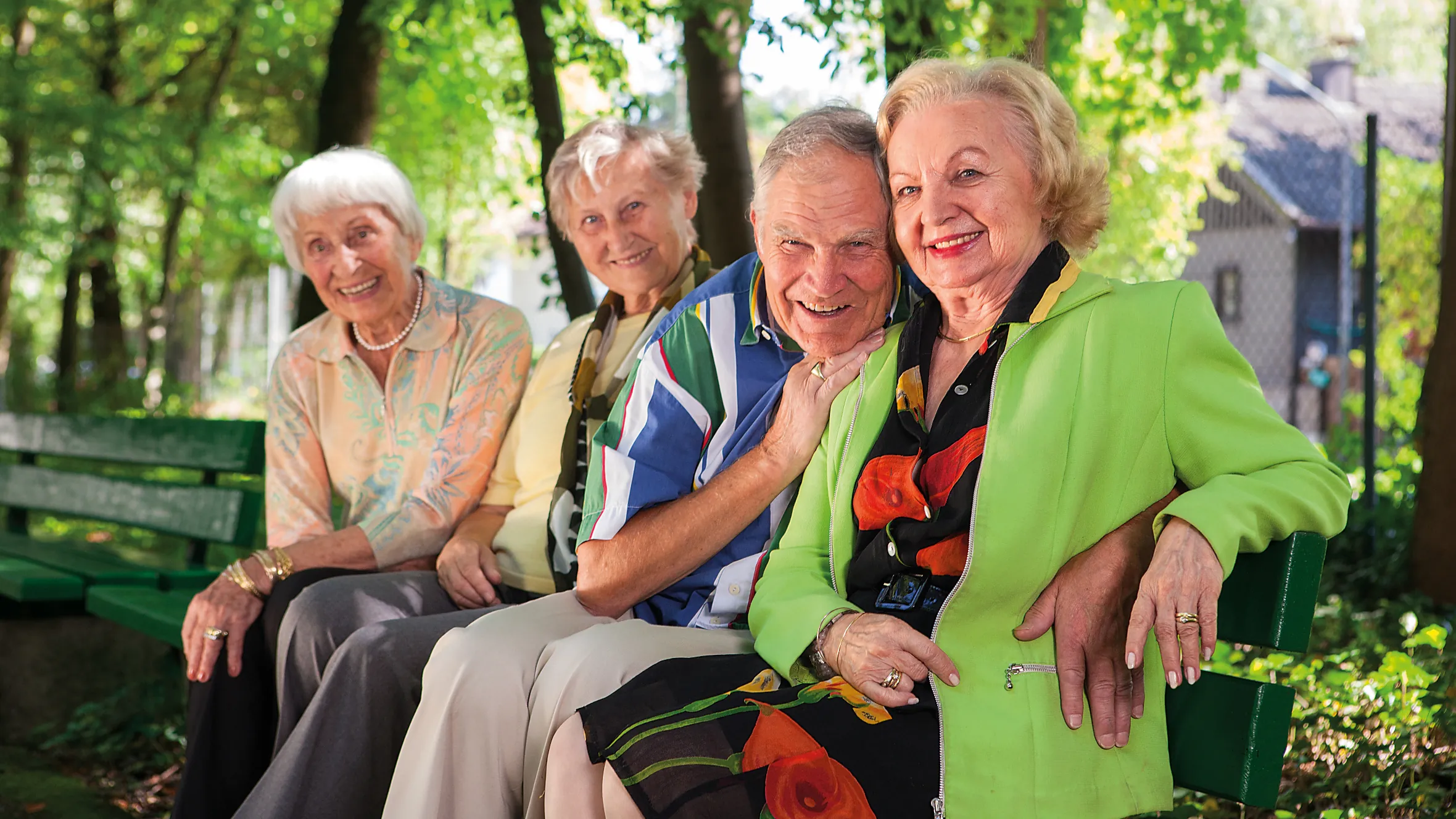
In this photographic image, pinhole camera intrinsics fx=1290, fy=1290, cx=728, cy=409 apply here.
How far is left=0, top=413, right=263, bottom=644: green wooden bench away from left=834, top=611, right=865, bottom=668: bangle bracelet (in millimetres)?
2262

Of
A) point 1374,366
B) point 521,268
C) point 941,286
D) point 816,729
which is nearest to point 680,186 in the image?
point 941,286

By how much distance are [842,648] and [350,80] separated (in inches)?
273

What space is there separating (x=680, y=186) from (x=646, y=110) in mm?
2307

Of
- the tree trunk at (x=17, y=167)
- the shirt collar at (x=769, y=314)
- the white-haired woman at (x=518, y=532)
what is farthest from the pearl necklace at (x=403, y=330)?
the tree trunk at (x=17, y=167)

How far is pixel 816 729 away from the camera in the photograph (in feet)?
7.01

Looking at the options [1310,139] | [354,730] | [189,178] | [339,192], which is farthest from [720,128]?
[1310,139]

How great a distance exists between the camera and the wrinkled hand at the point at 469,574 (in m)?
3.35

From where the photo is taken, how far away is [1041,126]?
7.79 ft

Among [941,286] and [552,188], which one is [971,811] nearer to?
[941,286]

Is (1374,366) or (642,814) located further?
(1374,366)

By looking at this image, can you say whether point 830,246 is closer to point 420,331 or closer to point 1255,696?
point 1255,696

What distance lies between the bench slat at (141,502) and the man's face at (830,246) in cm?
253

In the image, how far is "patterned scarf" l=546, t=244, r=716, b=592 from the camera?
3213mm

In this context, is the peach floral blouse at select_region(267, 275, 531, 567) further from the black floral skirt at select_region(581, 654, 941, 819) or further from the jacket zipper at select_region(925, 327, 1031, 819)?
the jacket zipper at select_region(925, 327, 1031, 819)
